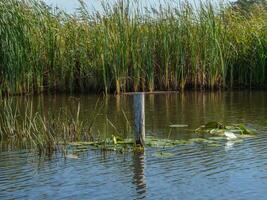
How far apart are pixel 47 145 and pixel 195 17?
10604 mm

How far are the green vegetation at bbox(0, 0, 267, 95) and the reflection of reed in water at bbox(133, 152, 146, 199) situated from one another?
9.08 metres

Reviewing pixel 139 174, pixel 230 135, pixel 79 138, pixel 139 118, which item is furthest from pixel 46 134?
pixel 230 135

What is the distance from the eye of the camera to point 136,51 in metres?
17.5

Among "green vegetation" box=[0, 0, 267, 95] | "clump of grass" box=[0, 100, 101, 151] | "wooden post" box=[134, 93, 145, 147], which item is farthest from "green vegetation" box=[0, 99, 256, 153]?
"green vegetation" box=[0, 0, 267, 95]

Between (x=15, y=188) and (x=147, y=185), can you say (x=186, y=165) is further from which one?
(x=15, y=188)

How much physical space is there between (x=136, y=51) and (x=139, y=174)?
34.6 ft

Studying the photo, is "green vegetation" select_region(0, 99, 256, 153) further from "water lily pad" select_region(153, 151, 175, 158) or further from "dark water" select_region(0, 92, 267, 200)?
"water lily pad" select_region(153, 151, 175, 158)

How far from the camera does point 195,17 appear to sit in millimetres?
18172

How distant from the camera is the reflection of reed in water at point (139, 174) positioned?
251 inches

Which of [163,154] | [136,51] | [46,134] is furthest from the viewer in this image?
[136,51]

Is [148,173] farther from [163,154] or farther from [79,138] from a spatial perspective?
[79,138]

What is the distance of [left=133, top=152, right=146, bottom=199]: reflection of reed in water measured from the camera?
6.39 metres

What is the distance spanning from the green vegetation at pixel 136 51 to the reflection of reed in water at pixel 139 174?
9.08 meters

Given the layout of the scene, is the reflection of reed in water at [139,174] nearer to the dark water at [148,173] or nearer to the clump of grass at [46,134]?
the dark water at [148,173]
